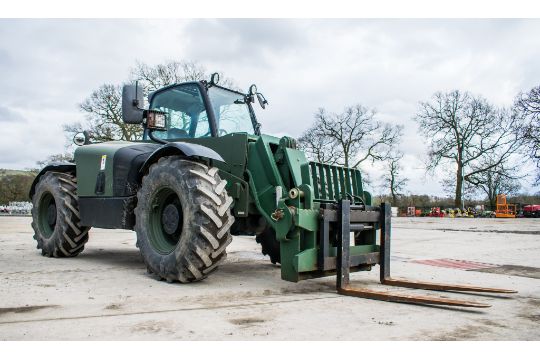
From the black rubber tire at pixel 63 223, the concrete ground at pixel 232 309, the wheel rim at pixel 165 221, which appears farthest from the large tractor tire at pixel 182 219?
the black rubber tire at pixel 63 223

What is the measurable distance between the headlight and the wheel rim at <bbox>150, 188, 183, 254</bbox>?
1.03 meters

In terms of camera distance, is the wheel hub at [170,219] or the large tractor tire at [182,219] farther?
the wheel hub at [170,219]

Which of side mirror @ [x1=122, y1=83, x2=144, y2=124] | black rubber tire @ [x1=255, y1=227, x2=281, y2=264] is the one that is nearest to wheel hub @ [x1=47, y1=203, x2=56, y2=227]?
side mirror @ [x1=122, y1=83, x2=144, y2=124]

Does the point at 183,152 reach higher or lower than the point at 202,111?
lower

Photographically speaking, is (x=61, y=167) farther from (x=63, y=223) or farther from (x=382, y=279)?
(x=382, y=279)

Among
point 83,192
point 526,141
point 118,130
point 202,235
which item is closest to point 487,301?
point 202,235

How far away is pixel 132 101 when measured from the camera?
619 centimetres

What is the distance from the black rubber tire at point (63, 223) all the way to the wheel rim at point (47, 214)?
57mm

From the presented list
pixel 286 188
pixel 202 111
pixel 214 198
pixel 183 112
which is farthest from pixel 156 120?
pixel 286 188

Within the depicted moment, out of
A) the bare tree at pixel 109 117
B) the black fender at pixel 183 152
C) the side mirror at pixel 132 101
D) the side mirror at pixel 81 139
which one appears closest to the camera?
the black fender at pixel 183 152

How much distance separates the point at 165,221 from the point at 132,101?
170cm

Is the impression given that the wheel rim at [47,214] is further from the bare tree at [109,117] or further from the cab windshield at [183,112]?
the bare tree at [109,117]

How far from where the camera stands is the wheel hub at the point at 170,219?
558 centimetres

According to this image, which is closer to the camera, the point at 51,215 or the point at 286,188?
the point at 286,188
